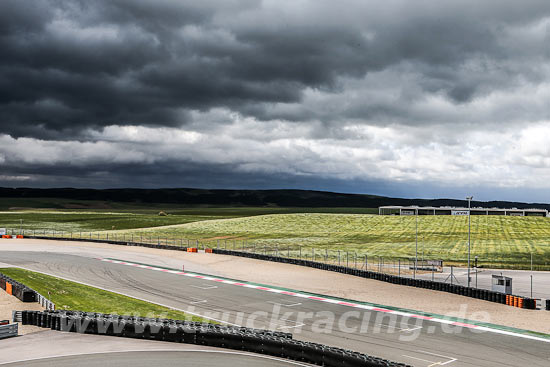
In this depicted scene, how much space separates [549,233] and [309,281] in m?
70.5

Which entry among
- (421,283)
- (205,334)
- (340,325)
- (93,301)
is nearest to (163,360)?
(205,334)

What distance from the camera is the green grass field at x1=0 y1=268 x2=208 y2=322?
30506 mm

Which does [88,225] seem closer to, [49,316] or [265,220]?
[265,220]

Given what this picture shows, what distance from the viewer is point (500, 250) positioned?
72.8 meters

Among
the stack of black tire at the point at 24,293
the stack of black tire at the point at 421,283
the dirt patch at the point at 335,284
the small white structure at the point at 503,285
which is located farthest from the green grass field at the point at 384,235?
the stack of black tire at the point at 24,293

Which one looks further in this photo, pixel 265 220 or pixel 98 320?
pixel 265 220

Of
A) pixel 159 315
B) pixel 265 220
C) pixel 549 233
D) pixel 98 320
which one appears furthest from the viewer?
pixel 265 220

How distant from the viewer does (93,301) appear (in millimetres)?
34094

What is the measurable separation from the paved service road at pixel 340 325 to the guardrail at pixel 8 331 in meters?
10.8

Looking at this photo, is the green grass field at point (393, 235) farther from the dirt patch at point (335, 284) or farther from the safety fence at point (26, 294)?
the safety fence at point (26, 294)

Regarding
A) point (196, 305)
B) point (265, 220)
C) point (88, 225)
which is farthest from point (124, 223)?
point (196, 305)

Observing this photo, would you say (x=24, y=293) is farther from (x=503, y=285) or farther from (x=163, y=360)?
(x=503, y=285)

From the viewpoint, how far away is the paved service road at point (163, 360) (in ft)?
64.3

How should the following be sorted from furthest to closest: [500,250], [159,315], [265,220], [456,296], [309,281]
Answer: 1. [265,220]
2. [500,250]
3. [309,281]
4. [456,296]
5. [159,315]
